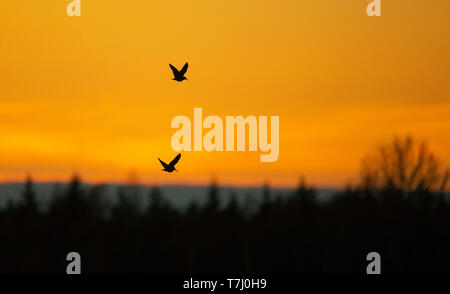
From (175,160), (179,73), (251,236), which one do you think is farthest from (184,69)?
(251,236)

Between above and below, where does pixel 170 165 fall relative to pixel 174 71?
below

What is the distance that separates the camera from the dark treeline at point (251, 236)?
56.2m

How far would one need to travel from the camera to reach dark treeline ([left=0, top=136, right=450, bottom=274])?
56250mm

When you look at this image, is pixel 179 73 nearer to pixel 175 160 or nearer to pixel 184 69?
pixel 184 69

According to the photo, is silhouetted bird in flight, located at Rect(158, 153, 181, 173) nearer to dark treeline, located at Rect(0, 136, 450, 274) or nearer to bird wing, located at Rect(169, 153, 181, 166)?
bird wing, located at Rect(169, 153, 181, 166)

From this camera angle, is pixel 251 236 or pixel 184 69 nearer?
pixel 184 69

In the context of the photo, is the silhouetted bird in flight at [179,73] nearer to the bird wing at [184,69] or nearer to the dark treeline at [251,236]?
the bird wing at [184,69]

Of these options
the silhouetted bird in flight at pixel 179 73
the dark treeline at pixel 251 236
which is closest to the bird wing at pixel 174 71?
the silhouetted bird in flight at pixel 179 73

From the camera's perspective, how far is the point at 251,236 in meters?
64.9

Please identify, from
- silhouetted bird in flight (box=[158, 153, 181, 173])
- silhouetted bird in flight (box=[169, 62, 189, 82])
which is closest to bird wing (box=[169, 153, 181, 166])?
silhouetted bird in flight (box=[158, 153, 181, 173])
